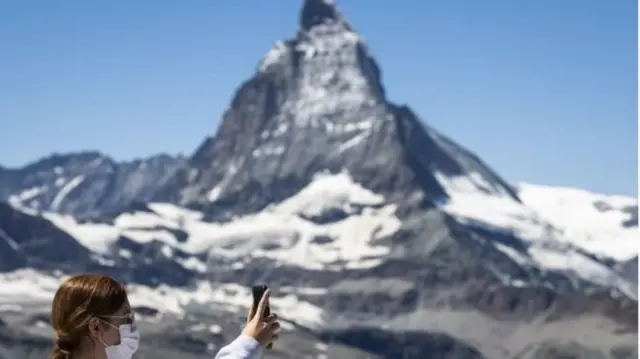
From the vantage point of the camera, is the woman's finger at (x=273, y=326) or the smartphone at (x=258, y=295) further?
the woman's finger at (x=273, y=326)

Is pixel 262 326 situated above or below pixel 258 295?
below

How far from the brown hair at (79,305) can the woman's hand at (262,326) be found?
72cm

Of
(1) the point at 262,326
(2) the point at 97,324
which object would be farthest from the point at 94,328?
(1) the point at 262,326

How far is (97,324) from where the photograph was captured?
7.82 metres

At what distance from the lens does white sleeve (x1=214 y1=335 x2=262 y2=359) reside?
7859 mm

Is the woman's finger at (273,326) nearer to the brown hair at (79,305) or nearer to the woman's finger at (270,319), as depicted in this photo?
the woman's finger at (270,319)

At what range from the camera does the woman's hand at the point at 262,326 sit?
810 centimetres

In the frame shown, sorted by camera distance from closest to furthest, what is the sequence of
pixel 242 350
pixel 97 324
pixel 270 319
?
pixel 97 324
pixel 242 350
pixel 270 319

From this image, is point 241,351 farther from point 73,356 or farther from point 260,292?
point 73,356

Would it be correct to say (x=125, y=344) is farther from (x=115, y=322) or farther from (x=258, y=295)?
(x=258, y=295)

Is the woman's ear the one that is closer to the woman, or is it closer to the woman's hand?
the woman

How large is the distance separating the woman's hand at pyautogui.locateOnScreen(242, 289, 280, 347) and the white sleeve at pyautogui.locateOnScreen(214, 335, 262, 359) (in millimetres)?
72

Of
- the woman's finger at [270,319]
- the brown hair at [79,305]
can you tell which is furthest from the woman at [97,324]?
the woman's finger at [270,319]

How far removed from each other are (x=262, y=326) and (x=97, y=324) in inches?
38.0
